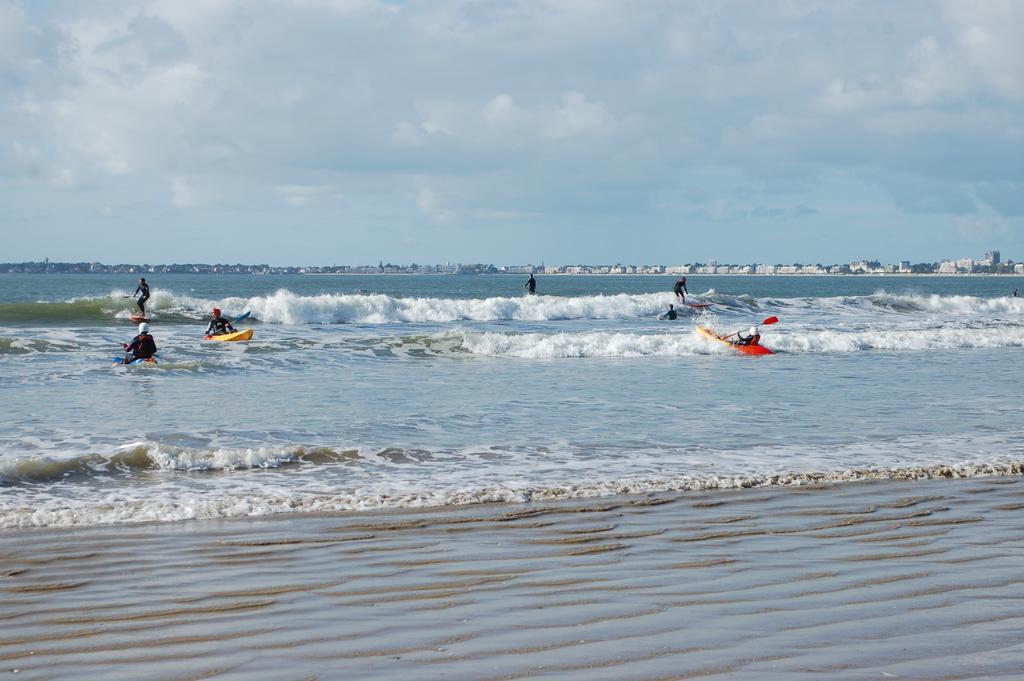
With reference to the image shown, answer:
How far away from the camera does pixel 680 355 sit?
90.9 feet

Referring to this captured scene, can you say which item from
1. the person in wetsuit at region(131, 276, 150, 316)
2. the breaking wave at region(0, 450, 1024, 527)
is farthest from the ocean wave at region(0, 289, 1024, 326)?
the breaking wave at region(0, 450, 1024, 527)

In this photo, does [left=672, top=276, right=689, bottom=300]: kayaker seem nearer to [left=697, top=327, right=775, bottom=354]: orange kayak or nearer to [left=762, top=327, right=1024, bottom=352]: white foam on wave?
[left=762, top=327, right=1024, bottom=352]: white foam on wave

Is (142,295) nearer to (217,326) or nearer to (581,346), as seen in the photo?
(217,326)

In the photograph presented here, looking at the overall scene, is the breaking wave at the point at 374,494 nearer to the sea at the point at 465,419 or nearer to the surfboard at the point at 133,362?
the sea at the point at 465,419

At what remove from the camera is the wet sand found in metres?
4.40

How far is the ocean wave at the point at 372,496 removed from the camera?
26.3ft

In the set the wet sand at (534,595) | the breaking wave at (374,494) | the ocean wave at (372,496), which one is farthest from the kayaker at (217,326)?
the wet sand at (534,595)

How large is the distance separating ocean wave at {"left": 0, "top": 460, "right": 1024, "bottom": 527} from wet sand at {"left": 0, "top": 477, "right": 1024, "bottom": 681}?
335 millimetres

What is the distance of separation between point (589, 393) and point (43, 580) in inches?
476

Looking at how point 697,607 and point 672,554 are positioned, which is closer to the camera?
point 697,607

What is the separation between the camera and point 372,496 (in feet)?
28.9

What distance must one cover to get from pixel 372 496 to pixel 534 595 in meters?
3.54

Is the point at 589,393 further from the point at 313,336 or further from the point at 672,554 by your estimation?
the point at 313,336

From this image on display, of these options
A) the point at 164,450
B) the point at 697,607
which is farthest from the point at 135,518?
the point at 697,607
